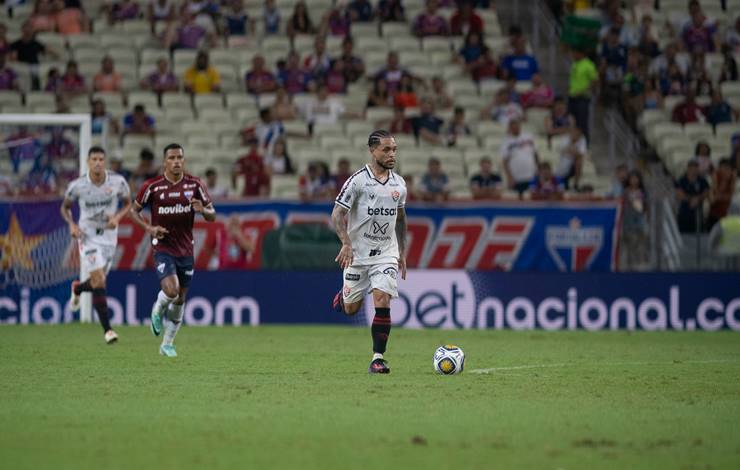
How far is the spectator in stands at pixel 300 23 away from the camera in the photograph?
2941 cm

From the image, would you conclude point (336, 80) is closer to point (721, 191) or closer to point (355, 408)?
point (721, 191)

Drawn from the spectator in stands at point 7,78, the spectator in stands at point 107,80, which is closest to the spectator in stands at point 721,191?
the spectator in stands at point 107,80

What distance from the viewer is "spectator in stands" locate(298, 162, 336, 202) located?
2400cm

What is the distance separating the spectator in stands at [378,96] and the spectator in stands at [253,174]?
3.22 metres

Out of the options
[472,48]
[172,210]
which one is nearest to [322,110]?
[472,48]

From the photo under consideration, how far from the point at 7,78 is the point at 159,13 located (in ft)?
12.8

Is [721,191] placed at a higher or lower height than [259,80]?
lower

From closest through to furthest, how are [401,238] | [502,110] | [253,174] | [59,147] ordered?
[401,238], [59,147], [253,174], [502,110]

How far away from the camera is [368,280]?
14.5 m

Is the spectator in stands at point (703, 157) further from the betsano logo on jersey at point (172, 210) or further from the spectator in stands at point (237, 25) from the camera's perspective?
the betsano logo on jersey at point (172, 210)

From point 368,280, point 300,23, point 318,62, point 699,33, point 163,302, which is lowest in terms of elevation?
point 163,302

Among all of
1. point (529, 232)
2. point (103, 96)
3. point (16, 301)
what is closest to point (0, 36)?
point (103, 96)

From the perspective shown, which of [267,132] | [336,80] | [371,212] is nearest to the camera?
[371,212]

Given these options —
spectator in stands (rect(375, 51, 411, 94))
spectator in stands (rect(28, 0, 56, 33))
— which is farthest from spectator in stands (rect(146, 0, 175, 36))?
spectator in stands (rect(375, 51, 411, 94))
